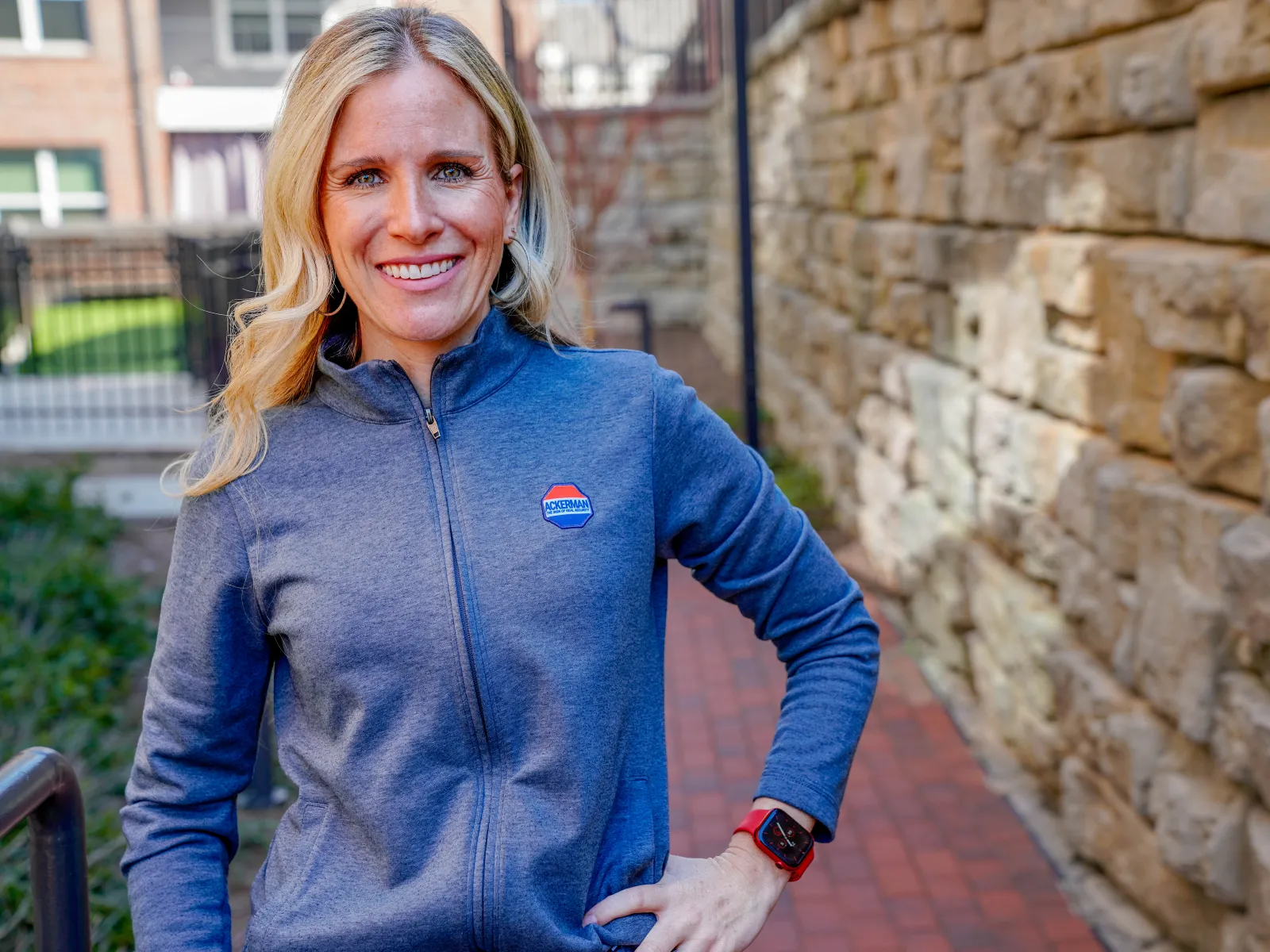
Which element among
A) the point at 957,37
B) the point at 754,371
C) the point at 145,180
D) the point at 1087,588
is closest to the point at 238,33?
the point at 145,180

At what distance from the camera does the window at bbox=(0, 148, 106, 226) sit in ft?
77.7

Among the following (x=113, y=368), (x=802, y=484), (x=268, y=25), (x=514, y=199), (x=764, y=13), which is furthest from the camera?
(x=268, y=25)

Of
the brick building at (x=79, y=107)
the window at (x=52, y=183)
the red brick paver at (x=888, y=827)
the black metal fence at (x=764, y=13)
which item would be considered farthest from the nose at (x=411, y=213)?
the window at (x=52, y=183)

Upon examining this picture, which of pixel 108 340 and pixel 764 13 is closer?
pixel 764 13

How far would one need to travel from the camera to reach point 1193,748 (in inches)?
119

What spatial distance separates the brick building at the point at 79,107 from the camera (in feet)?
76.6

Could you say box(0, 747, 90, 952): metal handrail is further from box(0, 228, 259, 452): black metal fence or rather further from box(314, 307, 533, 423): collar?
box(0, 228, 259, 452): black metal fence

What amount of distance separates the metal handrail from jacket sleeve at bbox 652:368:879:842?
98 centimetres

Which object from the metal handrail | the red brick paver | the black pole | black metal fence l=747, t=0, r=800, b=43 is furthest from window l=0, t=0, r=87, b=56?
the metal handrail

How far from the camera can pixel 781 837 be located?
1.72 meters

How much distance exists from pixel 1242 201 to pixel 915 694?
9.32 feet

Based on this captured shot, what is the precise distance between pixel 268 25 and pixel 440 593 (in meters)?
25.5

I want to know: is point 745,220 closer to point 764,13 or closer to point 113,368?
point 764,13

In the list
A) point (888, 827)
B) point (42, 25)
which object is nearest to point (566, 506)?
point (888, 827)
